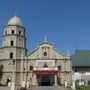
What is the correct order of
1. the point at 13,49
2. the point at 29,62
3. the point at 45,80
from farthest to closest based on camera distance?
1. the point at 29,62
2. the point at 13,49
3. the point at 45,80

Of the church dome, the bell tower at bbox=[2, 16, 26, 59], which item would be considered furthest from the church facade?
the church dome

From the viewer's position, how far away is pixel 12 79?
79.3 meters

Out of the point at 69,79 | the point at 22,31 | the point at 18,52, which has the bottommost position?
the point at 69,79

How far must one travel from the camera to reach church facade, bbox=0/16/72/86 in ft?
262

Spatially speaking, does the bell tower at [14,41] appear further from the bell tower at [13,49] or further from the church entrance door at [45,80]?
the church entrance door at [45,80]

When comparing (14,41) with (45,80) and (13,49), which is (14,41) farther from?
(45,80)

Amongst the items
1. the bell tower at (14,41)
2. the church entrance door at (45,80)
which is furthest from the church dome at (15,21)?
the church entrance door at (45,80)

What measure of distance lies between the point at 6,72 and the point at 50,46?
39.4 ft

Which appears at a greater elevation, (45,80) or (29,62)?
(29,62)

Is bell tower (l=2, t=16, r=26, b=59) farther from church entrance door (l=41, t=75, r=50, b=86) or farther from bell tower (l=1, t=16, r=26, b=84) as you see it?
church entrance door (l=41, t=75, r=50, b=86)

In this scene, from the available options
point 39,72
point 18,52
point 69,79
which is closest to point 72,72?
point 69,79

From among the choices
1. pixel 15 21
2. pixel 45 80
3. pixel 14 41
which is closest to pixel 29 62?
pixel 45 80

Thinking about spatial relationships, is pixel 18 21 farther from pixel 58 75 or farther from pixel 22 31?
pixel 58 75

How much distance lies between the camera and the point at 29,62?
81.8 meters
